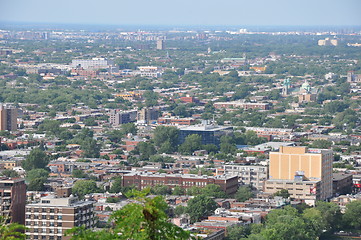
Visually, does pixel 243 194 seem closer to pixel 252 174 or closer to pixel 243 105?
pixel 252 174

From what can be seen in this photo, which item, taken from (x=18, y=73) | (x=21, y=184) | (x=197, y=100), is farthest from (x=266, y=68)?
(x=21, y=184)

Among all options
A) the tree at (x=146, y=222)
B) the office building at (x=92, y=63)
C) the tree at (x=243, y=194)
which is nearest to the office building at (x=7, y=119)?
the tree at (x=243, y=194)

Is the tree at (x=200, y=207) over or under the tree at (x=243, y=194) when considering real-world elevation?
over

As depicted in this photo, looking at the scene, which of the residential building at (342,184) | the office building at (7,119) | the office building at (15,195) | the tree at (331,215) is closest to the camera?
the office building at (15,195)

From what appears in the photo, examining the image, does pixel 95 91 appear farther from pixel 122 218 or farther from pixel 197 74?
pixel 122 218

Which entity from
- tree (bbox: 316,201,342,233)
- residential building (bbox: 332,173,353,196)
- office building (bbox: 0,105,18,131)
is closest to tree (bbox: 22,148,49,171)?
residential building (bbox: 332,173,353,196)

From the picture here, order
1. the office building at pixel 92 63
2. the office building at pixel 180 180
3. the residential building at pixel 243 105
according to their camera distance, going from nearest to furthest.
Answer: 1. the office building at pixel 180 180
2. the residential building at pixel 243 105
3. the office building at pixel 92 63

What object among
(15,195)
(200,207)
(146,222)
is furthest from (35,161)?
(146,222)

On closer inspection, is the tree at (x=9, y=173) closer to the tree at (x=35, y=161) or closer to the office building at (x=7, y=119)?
the tree at (x=35, y=161)
